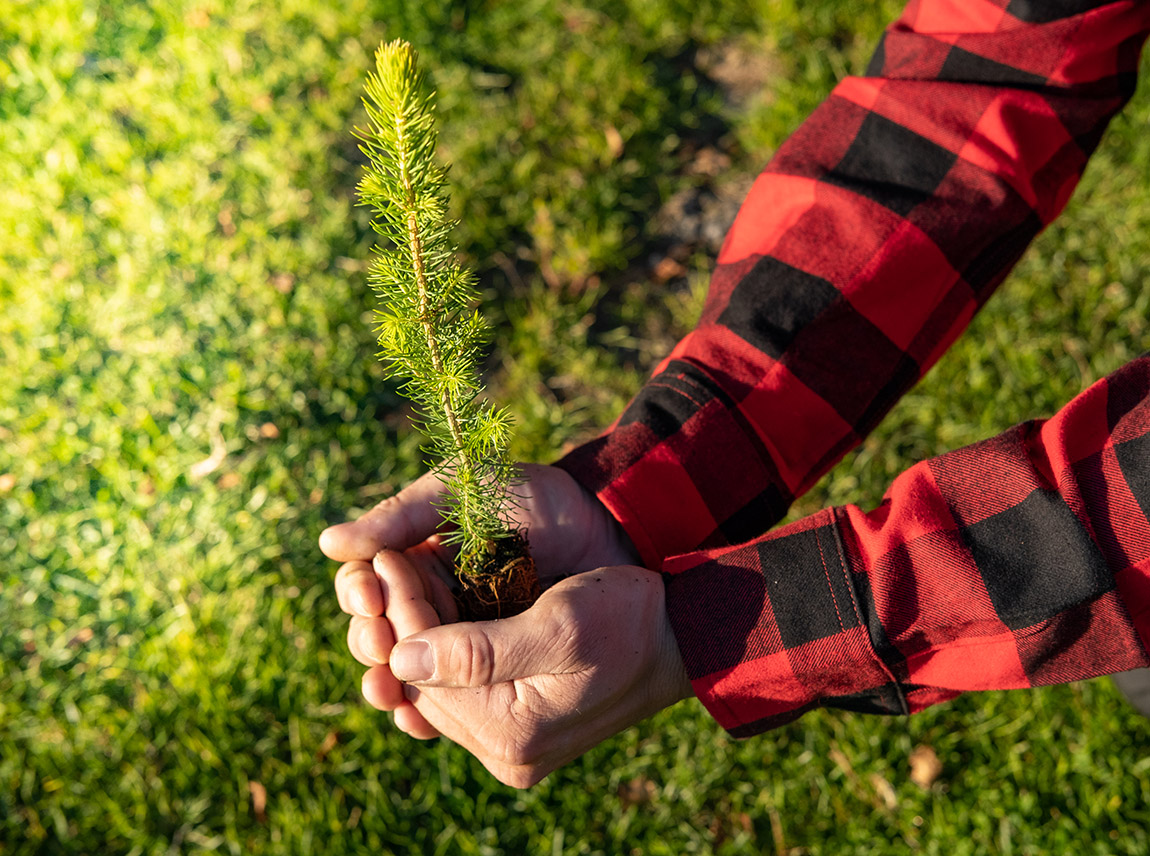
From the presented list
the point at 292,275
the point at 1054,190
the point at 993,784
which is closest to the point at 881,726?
the point at 993,784

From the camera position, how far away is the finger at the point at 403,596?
189cm

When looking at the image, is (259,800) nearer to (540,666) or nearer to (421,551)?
(421,551)

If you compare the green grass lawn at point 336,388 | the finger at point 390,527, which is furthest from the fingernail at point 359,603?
the green grass lawn at point 336,388

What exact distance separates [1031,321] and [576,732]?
103 inches

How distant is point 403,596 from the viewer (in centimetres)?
191

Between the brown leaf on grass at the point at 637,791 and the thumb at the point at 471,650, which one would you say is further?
the brown leaf on grass at the point at 637,791

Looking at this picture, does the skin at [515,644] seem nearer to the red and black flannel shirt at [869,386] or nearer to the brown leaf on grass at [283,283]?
the red and black flannel shirt at [869,386]

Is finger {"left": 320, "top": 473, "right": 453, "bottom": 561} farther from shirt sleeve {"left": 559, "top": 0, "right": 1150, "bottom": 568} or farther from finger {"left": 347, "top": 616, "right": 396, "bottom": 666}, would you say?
shirt sleeve {"left": 559, "top": 0, "right": 1150, "bottom": 568}

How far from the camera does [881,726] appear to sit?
269 centimetres

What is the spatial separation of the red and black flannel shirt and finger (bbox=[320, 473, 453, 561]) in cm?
40

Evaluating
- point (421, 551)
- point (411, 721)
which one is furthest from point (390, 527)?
point (411, 721)

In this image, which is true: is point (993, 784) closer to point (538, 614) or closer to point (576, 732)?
point (576, 732)

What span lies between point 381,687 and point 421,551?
1.14 feet

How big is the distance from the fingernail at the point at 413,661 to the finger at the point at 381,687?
0.82ft
